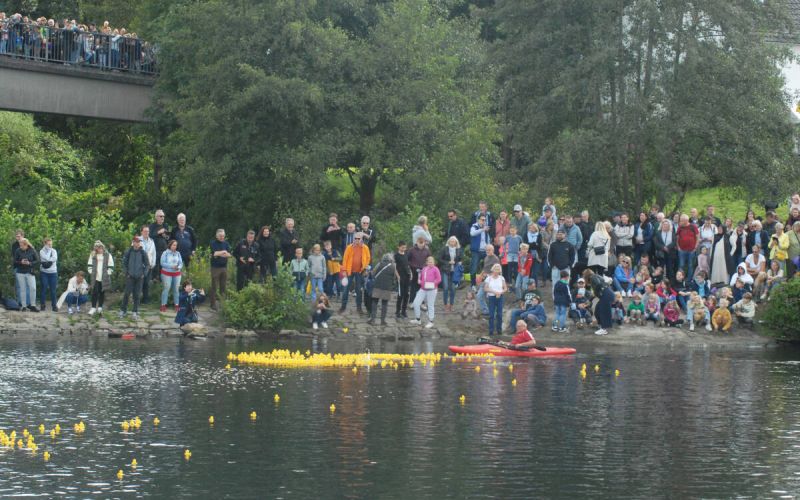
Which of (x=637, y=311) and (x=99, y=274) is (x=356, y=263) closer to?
(x=99, y=274)

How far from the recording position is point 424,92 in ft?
148

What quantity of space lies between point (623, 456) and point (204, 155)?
2764 cm

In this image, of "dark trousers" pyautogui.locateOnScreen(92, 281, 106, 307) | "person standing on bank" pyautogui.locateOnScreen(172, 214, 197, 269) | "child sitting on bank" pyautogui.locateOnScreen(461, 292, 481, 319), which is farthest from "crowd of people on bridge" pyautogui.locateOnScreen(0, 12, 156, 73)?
"child sitting on bank" pyautogui.locateOnScreen(461, 292, 481, 319)

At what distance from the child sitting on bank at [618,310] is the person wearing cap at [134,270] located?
12332mm

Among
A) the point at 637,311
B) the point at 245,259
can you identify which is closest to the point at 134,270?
the point at 245,259

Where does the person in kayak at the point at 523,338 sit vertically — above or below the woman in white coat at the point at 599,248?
below

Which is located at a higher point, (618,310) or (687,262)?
(687,262)

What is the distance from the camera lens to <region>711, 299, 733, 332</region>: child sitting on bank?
34812mm

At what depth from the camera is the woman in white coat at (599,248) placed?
35.4 meters

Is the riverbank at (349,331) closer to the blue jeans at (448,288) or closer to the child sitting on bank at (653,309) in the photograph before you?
the child sitting on bank at (653,309)

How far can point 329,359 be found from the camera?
97.2 ft

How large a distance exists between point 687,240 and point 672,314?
7.61 ft

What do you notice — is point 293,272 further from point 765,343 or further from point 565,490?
point 565,490

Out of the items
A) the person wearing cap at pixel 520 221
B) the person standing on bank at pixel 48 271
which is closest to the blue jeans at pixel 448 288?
the person wearing cap at pixel 520 221
